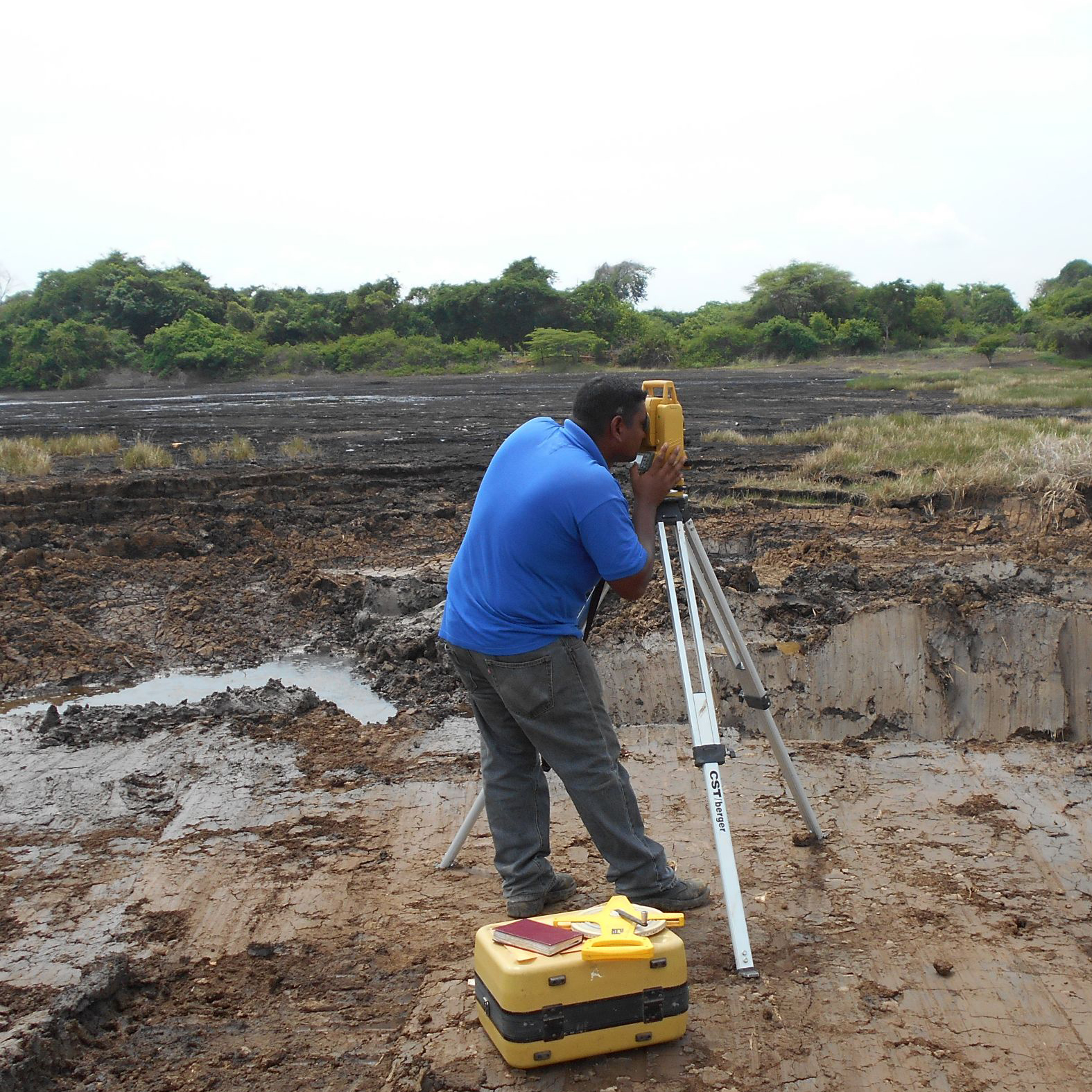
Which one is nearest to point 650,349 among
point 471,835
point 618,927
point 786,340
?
point 786,340

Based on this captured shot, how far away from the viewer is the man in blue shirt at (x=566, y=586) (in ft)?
8.99

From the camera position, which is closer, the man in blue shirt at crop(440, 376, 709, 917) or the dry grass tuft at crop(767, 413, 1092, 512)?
the man in blue shirt at crop(440, 376, 709, 917)

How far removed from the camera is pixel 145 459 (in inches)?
604

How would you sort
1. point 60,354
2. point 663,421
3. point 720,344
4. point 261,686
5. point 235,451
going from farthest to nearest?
1. point 720,344
2. point 60,354
3. point 235,451
4. point 261,686
5. point 663,421

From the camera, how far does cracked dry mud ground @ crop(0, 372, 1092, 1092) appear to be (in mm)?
2570

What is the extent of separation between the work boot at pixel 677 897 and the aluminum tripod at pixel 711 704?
0.10m

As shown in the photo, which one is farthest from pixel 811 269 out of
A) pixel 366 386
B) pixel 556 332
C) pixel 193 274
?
pixel 193 274

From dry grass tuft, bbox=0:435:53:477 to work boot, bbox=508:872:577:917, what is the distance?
43.0 ft

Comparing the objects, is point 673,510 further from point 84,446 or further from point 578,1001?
point 84,446

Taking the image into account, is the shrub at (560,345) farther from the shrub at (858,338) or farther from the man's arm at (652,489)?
the man's arm at (652,489)

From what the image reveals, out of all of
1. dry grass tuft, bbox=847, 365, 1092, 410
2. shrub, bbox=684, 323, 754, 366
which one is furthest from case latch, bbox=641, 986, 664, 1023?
shrub, bbox=684, 323, 754, 366

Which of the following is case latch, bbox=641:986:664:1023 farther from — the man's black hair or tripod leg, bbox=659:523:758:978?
the man's black hair

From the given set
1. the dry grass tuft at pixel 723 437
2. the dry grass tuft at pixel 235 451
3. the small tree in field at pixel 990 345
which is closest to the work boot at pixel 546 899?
the dry grass tuft at pixel 235 451

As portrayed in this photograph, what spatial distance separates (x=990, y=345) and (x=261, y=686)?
4586 centimetres
